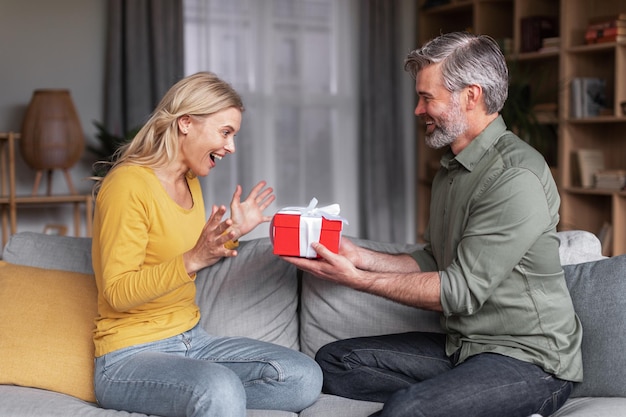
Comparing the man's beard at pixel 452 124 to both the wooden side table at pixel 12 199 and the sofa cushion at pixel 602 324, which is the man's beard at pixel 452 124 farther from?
the wooden side table at pixel 12 199

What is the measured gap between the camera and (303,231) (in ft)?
6.46

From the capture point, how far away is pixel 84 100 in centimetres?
501

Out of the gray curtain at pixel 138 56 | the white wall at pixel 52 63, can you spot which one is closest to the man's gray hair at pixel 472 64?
the gray curtain at pixel 138 56

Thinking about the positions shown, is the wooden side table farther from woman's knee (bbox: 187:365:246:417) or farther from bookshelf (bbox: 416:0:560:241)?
woman's knee (bbox: 187:365:246:417)

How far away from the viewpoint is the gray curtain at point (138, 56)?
4.90m

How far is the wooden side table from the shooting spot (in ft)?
14.4

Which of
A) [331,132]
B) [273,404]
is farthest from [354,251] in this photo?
[331,132]

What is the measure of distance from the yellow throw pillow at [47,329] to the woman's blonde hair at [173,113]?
1.25ft

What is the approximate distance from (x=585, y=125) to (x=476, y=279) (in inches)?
124

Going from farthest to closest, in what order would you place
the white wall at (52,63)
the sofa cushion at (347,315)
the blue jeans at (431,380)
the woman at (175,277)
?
1. the white wall at (52,63)
2. the sofa cushion at (347,315)
3. the woman at (175,277)
4. the blue jeans at (431,380)

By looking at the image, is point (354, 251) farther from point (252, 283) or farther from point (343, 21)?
point (343, 21)

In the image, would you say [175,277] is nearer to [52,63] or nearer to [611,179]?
[611,179]

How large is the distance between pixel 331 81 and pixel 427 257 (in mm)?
3526

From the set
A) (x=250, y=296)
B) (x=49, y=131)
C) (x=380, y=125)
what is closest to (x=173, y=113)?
(x=250, y=296)
